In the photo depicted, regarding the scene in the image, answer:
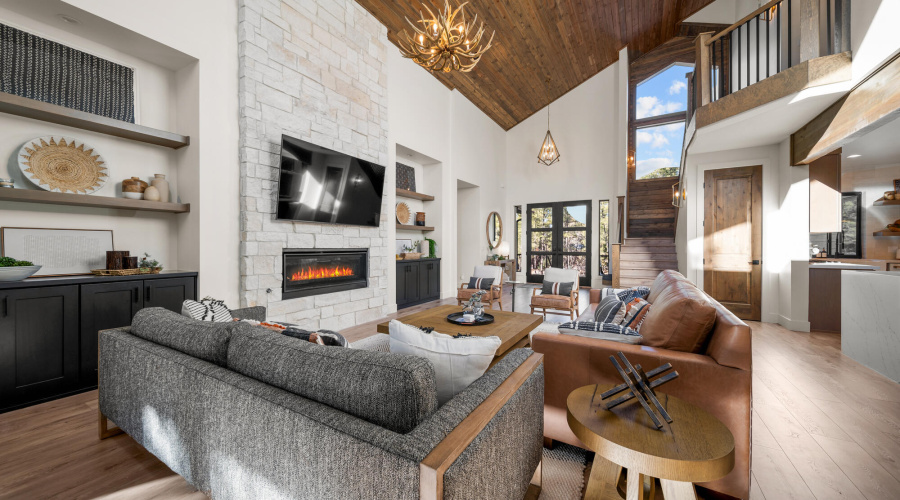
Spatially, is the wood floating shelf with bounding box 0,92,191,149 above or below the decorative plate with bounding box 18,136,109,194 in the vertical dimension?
above

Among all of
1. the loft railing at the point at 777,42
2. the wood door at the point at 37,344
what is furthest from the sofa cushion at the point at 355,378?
the loft railing at the point at 777,42

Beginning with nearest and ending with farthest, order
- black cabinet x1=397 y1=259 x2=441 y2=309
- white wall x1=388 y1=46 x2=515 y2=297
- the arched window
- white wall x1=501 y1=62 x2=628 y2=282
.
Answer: white wall x1=388 y1=46 x2=515 y2=297, black cabinet x1=397 y1=259 x2=441 y2=309, the arched window, white wall x1=501 y1=62 x2=628 y2=282

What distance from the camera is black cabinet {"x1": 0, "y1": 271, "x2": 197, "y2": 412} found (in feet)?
7.55

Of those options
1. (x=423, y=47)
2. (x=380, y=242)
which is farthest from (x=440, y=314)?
(x=423, y=47)

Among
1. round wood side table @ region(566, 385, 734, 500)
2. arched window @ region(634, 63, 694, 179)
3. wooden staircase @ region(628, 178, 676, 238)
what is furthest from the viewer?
arched window @ region(634, 63, 694, 179)

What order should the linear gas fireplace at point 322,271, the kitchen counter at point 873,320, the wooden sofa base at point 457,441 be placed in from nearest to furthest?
the wooden sofa base at point 457,441, the kitchen counter at point 873,320, the linear gas fireplace at point 322,271

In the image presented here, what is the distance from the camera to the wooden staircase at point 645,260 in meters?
6.33

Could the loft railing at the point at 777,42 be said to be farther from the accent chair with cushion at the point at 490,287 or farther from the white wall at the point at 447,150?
the white wall at the point at 447,150

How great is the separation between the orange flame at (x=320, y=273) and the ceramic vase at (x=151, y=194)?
1454mm

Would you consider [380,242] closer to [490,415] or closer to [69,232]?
[69,232]

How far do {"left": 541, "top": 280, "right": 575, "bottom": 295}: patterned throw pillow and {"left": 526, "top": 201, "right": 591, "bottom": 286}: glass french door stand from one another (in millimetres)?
3969

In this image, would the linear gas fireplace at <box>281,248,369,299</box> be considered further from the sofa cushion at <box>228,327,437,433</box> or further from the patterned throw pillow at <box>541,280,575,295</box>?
the sofa cushion at <box>228,327,437,433</box>

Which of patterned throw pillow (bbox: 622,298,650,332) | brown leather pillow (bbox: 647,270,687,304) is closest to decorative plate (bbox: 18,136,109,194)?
patterned throw pillow (bbox: 622,298,650,332)

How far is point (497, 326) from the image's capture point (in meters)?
2.96
